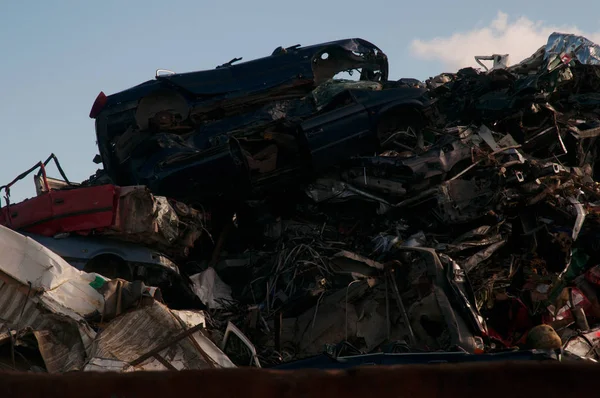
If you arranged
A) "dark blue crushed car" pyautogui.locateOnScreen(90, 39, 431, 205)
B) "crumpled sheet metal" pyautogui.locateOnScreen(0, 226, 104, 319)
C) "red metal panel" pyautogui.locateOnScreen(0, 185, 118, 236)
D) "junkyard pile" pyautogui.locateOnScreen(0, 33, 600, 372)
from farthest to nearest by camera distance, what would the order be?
"dark blue crushed car" pyautogui.locateOnScreen(90, 39, 431, 205)
"red metal panel" pyautogui.locateOnScreen(0, 185, 118, 236)
"junkyard pile" pyautogui.locateOnScreen(0, 33, 600, 372)
"crumpled sheet metal" pyautogui.locateOnScreen(0, 226, 104, 319)

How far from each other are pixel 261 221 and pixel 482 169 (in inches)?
139

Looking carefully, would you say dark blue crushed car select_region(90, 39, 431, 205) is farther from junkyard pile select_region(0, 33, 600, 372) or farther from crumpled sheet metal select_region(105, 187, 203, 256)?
crumpled sheet metal select_region(105, 187, 203, 256)

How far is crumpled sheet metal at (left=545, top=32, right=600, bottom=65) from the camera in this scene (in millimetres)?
17406

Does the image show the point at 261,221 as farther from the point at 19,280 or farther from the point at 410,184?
the point at 19,280

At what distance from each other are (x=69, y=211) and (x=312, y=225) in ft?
11.8

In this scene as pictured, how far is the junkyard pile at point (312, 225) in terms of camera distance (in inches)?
377

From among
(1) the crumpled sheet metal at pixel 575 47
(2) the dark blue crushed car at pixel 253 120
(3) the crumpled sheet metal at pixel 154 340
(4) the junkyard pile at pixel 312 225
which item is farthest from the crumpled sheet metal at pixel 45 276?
(1) the crumpled sheet metal at pixel 575 47

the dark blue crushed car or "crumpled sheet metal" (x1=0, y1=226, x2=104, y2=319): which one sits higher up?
the dark blue crushed car

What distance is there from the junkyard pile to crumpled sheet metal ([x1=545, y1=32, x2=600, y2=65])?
1574mm

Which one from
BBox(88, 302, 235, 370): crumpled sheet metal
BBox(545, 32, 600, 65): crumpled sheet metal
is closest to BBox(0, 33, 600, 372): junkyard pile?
BBox(88, 302, 235, 370): crumpled sheet metal

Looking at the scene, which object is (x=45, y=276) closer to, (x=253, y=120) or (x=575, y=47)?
(x=253, y=120)

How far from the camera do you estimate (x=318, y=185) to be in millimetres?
13312

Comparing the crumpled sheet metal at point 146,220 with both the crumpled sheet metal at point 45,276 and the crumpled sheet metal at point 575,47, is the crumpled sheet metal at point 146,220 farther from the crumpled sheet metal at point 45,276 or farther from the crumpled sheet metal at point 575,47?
the crumpled sheet metal at point 575,47

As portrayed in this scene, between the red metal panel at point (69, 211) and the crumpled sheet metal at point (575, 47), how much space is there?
9.67 meters
